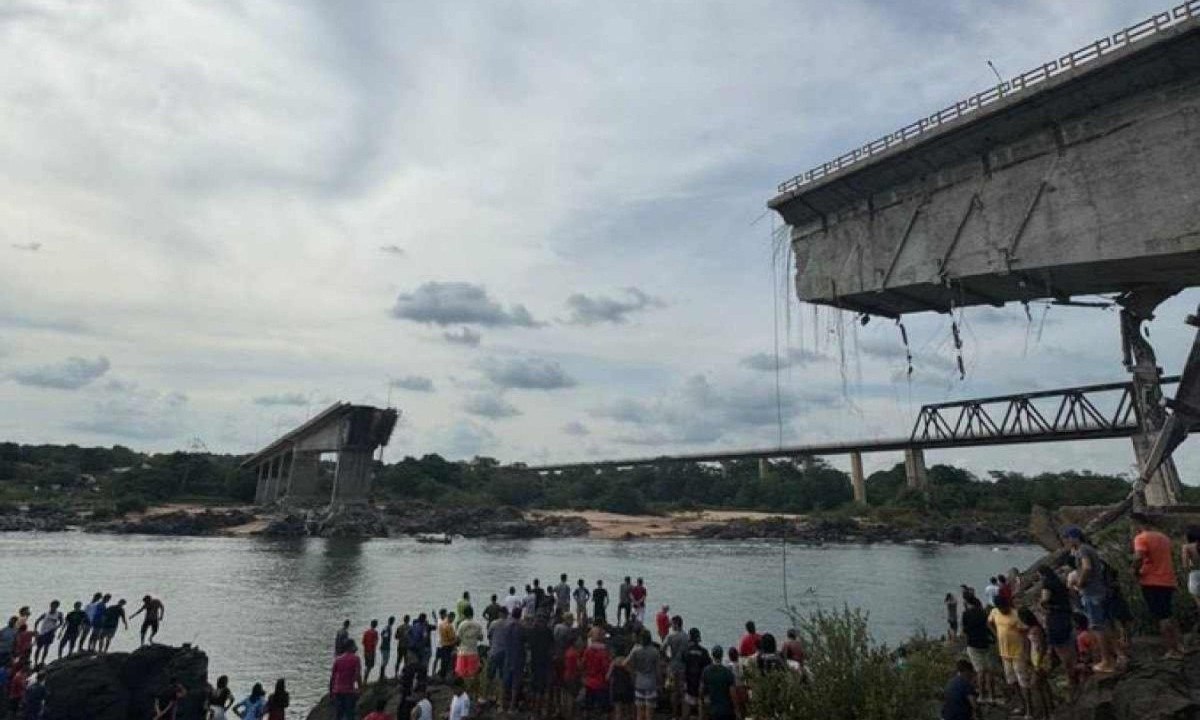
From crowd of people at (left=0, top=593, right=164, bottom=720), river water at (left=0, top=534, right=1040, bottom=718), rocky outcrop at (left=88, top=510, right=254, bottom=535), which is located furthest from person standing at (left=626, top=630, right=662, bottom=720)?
rocky outcrop at (left=88, top=510, right=254, bottom=535)

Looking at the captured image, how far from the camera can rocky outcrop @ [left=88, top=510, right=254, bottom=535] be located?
254 feet

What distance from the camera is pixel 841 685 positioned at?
10.1 metres

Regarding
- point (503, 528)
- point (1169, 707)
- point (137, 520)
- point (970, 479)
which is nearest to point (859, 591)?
point (1169, 707)

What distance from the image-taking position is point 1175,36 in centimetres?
1664

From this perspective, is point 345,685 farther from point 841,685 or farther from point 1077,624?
point 1077,624

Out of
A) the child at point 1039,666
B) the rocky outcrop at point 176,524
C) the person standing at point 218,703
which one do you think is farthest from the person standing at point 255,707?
the rocky outcrop at point 176,524

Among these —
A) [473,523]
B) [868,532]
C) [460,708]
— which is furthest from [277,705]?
[868,532]

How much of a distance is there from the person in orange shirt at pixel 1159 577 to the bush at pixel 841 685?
3656 mm

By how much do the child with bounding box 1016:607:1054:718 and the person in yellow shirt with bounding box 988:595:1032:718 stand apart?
0.32ft

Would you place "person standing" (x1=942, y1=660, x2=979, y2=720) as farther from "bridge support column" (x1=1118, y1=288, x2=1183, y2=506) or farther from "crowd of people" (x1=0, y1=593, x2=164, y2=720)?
"crowd of people" (x1=0, y1=593, x2=164, y2=720)

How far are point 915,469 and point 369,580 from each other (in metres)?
89.9

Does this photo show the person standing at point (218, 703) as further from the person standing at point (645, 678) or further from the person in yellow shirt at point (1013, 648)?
the person in yellow shirt at point (1013, 648)

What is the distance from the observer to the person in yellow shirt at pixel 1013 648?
10867mm

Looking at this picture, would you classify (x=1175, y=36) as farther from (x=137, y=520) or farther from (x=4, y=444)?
(x=4, y=444)
